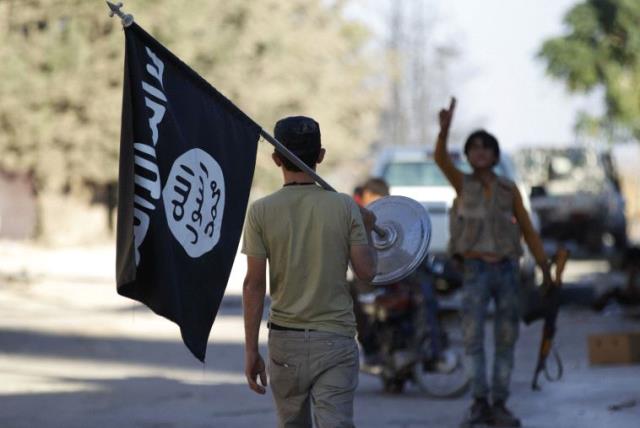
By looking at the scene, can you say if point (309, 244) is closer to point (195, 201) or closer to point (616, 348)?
point (195, 201)

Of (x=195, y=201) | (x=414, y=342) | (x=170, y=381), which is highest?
(x=195, y=201)

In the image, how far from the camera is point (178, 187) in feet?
18.7

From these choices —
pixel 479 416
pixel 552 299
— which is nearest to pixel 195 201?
pixel 479 416

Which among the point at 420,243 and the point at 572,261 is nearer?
the point at 420,243

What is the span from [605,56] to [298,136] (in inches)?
1626

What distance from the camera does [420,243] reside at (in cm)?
A: 630

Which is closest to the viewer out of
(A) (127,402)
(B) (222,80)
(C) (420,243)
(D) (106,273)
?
(C) (420,243)

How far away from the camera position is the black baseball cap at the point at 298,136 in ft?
18.5

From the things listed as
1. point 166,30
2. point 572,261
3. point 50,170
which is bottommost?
point 572,261

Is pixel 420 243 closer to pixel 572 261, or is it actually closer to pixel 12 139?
pixel 572 261

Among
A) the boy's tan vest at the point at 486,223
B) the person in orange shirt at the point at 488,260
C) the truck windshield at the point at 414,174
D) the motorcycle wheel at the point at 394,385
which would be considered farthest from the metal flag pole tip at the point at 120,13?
the truck windshield at the point at 414,174

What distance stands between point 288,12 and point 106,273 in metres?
23.3

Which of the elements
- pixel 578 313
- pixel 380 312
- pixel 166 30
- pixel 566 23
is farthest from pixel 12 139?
pixel 380 312

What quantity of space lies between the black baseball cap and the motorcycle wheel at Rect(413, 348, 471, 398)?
548cm
